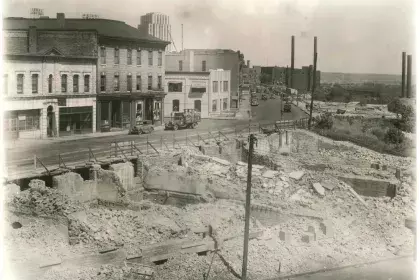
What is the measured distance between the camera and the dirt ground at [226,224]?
57.0 ft

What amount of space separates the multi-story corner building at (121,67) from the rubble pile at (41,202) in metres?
13.4

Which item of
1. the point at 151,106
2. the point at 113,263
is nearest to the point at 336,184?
the point at 113,263

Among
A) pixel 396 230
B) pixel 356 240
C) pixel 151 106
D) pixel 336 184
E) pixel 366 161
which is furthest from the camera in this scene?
pixel 151 106

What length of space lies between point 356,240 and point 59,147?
654 inches

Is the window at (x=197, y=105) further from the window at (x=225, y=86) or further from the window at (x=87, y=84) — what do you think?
the window at (x=87, y=84)

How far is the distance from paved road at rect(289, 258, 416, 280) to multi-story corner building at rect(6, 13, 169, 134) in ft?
71.2

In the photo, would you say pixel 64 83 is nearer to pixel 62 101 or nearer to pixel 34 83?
pixel 62 101

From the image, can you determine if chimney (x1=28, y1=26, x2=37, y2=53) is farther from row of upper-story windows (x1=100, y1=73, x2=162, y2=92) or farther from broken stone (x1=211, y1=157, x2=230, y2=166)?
broken stone (x1=211, y1=157, x2=230, y2=166)

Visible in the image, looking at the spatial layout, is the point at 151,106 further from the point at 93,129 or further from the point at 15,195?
the point at 15,195

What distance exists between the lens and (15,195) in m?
19.1

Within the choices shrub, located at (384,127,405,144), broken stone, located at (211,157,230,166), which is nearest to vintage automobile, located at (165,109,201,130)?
broken stone, located at (211,157,230,166)

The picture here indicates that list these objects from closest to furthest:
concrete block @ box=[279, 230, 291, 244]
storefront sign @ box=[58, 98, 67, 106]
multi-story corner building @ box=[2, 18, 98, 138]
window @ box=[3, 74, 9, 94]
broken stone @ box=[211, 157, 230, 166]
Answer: concrete block @ box=[279, 230, 291, 244] < window @ box=[3, 74, 9, 94] < broken stone @ box=[211, 157, 230, 166] < multi-story corner building @ box=[2, 18, 98, 138] < storefront sign @ box=[58, 98, 67, 106]

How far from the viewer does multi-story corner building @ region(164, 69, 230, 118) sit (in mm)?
50031

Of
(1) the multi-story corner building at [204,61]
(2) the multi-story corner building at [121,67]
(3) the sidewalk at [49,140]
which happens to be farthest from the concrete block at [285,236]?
(1) the multi-story corner building at [204,61]
